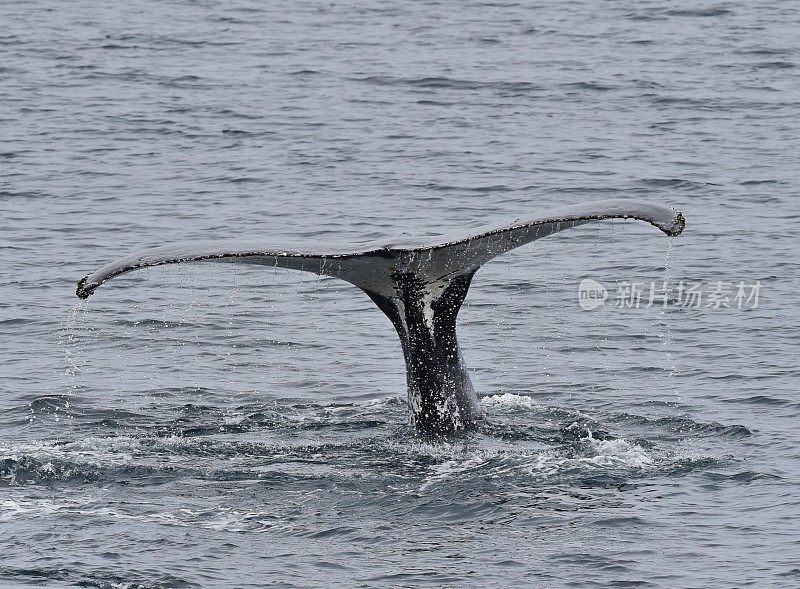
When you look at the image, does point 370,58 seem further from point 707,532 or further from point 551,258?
point 707,532

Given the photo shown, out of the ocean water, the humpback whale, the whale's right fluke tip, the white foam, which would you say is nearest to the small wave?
the ocean water

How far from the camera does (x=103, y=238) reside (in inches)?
753

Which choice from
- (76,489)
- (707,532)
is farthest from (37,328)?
(707,532)

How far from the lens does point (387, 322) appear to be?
16.0 metres

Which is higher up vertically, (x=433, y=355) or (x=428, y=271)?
(x=428, y=271)

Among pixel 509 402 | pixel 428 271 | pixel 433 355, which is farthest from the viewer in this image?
pixel 509 402

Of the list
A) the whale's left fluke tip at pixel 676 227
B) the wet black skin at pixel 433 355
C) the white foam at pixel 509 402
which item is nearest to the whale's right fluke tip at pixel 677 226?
the whale's left fluke tip at pixel 676 227

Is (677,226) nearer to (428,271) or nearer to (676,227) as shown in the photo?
(676,227)

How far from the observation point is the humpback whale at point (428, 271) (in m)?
9.49

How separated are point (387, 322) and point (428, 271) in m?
5.71

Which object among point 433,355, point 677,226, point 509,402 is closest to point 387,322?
point 509,402

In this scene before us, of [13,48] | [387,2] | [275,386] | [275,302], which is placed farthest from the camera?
[387,2]

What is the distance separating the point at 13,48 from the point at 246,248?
2391 centimetres

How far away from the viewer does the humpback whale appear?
9.49 m
